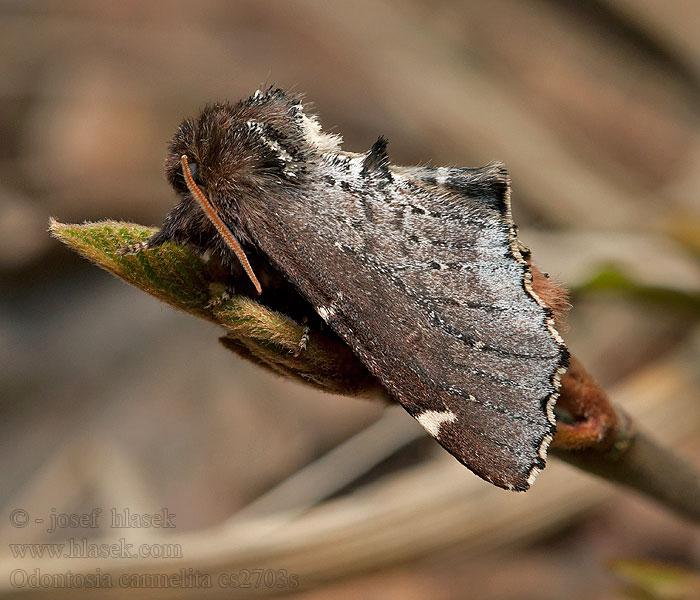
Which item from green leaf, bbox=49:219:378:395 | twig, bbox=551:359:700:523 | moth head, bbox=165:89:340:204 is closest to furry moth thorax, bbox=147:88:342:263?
moth head, bbox=165:89:340:204

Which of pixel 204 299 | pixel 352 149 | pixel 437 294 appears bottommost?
pixel 204 299

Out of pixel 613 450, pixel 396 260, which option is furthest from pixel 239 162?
pixel 613 450

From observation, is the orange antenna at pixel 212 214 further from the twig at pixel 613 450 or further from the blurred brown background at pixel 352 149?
the blurred brown background at pixel 352 149

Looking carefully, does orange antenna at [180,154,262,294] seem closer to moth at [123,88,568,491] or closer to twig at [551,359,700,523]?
moth at [123,88,568,491]

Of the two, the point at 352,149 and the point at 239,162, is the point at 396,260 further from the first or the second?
the point at 352,149

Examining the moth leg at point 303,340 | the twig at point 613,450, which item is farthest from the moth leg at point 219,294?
the twig at point 613,450

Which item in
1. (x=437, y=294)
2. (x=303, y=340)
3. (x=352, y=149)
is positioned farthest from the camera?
(x=352, y=149)

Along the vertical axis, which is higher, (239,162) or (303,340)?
(239,162)
